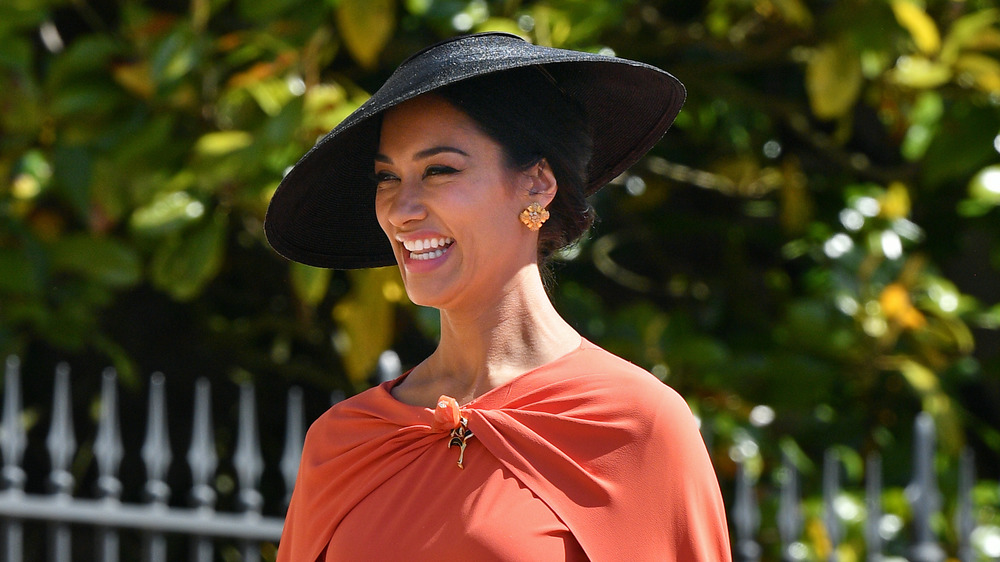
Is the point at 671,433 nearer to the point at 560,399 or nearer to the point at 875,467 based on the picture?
the point at 560,399

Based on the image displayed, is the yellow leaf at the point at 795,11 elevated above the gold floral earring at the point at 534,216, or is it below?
above

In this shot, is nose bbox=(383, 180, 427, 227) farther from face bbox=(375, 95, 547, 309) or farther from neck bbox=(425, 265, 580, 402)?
neck bbox=(425, 265, 580, 402)

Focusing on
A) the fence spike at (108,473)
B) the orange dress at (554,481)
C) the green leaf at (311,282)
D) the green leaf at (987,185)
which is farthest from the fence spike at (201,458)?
the green leaf at (987,185)

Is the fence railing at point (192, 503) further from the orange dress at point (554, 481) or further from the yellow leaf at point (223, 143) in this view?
the orange dress at point (554, 481)

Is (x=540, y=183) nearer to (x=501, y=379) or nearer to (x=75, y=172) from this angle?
(x=501, y=379)

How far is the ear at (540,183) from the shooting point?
5.64ft

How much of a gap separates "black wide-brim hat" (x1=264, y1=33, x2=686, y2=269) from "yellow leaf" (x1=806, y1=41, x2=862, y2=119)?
70.8 inches

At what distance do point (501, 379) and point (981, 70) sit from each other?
233 centimetres

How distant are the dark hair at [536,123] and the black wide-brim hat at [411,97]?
1.3 inches

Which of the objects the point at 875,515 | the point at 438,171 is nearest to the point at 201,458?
the point at 875,515

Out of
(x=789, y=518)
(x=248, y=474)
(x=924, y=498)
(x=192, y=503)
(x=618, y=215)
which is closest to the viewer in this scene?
(x=924, y=498)

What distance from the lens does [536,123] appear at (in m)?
1.72

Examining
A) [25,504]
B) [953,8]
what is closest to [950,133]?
[953,8]

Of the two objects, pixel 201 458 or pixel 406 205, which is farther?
pixel 201 458
